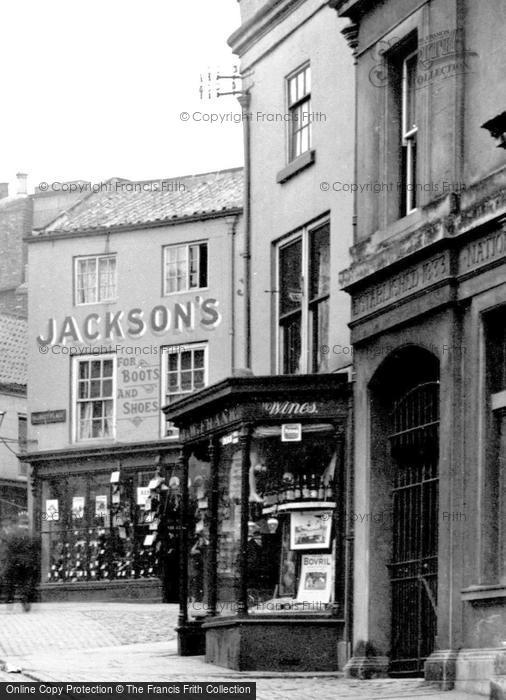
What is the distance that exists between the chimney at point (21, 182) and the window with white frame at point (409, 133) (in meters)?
47.1

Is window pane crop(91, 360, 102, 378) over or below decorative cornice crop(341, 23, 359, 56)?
below

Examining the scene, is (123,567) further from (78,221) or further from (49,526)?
(78,221)

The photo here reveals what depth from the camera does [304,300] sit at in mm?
19906

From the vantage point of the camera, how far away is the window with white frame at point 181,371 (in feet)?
114

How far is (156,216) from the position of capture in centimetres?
3609

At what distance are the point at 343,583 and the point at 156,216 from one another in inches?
774

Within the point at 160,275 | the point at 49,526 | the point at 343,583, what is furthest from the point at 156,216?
the point at 343,583

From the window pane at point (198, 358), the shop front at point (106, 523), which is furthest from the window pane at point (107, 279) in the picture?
the shop front at point (106, 523)

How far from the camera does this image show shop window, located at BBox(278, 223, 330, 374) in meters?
19.4

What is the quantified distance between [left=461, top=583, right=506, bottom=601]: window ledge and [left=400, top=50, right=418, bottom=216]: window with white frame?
4.34 m

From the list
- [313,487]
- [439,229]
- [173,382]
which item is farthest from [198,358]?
[439,229]

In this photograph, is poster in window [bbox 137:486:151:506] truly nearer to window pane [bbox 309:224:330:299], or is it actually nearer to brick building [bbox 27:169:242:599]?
brick building [bbox 27:169:242:599]

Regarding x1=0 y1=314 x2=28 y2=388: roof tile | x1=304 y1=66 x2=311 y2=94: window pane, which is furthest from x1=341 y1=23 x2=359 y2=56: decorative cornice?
x1=0 y1=314 x2=28 y2=388: roof tile

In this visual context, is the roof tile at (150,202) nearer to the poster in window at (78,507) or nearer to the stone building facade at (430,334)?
the poster in window at (78,507)
